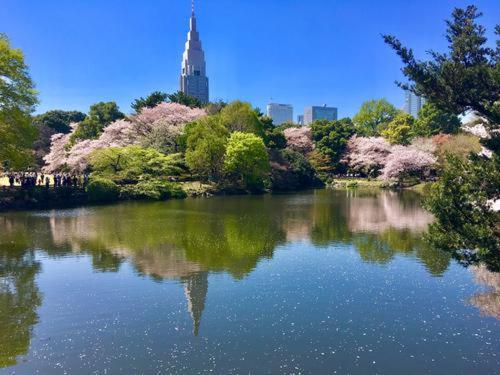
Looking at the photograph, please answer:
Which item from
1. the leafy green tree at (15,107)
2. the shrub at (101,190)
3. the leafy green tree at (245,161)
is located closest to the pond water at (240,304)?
the leafy green tree at (15,107)

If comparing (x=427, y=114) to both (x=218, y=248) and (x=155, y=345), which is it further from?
(x=155, y=345)

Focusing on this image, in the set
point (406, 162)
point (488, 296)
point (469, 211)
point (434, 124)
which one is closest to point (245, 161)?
point (406, 162)

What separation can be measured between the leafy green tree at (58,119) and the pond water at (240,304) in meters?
45.8

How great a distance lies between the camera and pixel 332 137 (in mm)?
55000

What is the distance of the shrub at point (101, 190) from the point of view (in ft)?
100.0

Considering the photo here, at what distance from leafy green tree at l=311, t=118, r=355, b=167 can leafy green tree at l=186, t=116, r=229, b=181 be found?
1950 cm

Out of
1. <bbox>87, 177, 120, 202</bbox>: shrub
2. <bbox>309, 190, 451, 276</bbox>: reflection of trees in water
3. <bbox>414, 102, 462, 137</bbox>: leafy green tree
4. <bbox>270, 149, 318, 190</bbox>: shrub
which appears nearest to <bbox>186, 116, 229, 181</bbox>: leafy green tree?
<bbox>270, 149, 318, 190</bbox>: shrub

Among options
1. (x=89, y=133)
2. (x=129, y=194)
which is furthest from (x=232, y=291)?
(x=89, y=133)

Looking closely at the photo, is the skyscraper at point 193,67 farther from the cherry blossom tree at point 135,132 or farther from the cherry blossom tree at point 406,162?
the cherry blossom tree at point 406,162

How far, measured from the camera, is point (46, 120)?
195ft

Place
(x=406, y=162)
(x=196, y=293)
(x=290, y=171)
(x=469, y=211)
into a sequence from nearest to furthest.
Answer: (x=469, y=211) → (x=196, y=293) → (x=290, y=171) → (x=406, y=162)

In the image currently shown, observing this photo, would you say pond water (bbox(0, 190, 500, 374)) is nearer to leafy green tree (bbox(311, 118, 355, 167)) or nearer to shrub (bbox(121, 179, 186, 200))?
shrub (bbox(121, 179, 186, 200))

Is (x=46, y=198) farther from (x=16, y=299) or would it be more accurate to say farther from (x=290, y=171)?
(x=290, y=171)

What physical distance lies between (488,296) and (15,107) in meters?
26.3
